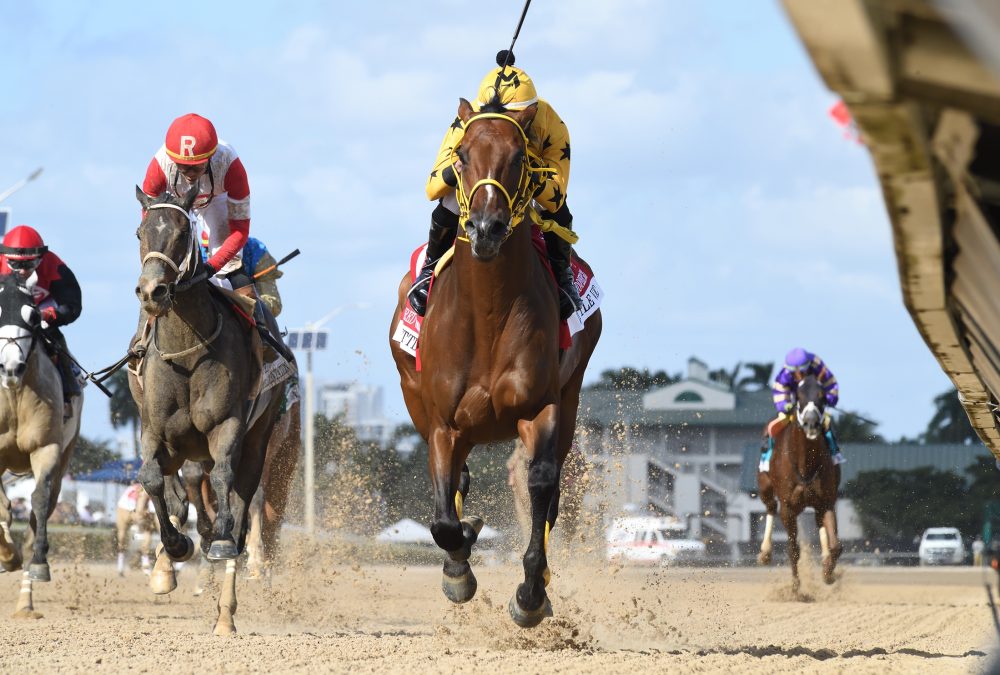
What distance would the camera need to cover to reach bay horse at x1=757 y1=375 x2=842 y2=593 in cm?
1591

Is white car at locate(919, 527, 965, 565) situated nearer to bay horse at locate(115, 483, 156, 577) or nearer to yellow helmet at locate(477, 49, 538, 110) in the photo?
bay horse at locate(115, 483, 156, 577)

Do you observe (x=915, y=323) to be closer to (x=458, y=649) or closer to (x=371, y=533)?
(x=458, y=649)

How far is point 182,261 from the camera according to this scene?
30.6 feet

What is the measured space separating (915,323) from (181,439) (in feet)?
20.0

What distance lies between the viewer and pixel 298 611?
40.2ft

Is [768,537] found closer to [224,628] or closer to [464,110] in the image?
[224,628]

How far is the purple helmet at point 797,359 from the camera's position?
53.8 ft

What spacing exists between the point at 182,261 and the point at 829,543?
931 cm

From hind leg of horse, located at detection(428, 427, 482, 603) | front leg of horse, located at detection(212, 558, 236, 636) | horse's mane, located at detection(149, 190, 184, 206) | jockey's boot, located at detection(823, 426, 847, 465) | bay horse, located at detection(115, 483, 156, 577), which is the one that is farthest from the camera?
bay horse, located at detection(115, 483, 156, 577)

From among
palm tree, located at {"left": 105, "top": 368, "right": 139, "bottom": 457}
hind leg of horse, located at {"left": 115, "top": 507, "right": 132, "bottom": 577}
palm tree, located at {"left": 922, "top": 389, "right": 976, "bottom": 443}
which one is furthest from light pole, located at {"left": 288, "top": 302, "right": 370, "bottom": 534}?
palm tree, located at {"left": 922, "top": 389, "right": 976, "bottom": 443}

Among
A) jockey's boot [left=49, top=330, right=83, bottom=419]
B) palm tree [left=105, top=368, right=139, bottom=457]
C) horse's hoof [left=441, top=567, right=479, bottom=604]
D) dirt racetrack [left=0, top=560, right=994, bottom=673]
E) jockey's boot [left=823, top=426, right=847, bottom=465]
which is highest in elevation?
palm tree [left=105, top=368, right=139, bottom=457]

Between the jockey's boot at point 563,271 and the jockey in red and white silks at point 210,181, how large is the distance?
2.50 m

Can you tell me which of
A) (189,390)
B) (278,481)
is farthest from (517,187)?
(278,481)

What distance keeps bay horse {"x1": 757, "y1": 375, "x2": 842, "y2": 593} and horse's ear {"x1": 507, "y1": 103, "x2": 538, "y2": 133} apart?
28.2 feet
